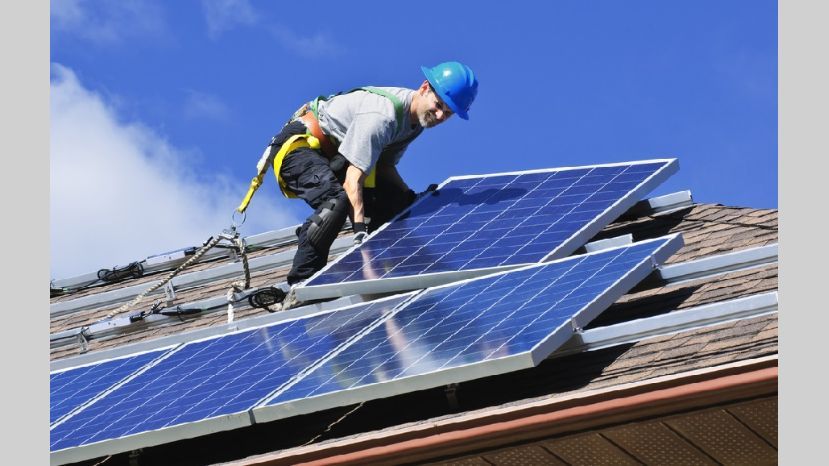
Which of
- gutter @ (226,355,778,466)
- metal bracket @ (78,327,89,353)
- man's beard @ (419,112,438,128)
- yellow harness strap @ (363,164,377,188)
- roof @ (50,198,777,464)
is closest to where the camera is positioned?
gutter @ (226,355,778,466)

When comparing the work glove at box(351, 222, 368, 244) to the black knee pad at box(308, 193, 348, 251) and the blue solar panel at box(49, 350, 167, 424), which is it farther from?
the blue solar panel at box(49, 350, 167, 424)

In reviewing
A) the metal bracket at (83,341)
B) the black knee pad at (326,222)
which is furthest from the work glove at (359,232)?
the metal bracket at (83,341)

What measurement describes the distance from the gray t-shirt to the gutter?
11.3 feet

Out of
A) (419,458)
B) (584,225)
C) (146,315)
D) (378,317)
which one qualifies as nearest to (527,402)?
(419,458)

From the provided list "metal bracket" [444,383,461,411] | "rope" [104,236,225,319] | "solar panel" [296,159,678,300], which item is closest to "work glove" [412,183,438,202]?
"solar panel" [296,159,678,300]

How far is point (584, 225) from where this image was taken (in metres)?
11.0

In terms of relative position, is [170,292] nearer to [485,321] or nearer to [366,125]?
[366,125]

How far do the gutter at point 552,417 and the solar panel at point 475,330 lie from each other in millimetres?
412

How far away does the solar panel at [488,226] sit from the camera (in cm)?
1060

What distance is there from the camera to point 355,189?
11.3 metres

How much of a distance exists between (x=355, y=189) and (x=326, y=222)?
0.36 metres

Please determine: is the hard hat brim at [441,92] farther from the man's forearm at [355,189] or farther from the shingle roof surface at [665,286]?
the shingle roof surface at [665,286]

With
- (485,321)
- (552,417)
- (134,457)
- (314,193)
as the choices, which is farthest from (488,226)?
(552,417)

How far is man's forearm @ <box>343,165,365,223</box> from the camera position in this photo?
1131cm
